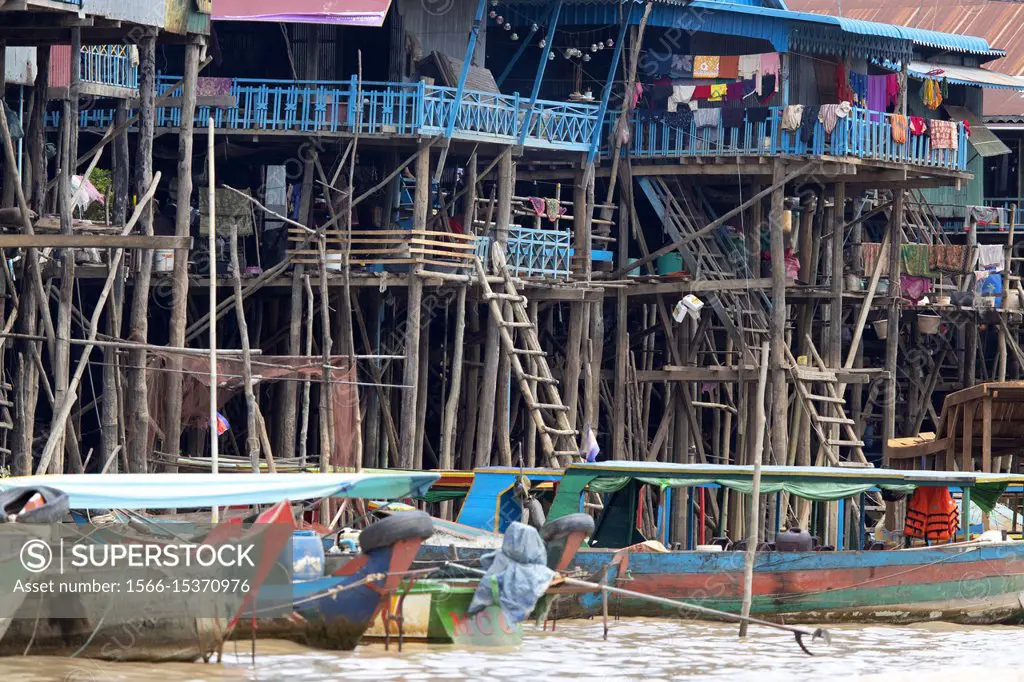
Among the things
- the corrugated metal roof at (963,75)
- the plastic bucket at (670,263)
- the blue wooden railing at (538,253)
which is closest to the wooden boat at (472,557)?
the blue wooden railing at (538,253)

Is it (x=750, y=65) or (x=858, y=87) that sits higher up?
(x=750, y=65)

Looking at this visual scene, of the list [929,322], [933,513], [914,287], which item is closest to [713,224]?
[914,287]

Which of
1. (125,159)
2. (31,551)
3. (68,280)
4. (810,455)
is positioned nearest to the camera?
(31,551)

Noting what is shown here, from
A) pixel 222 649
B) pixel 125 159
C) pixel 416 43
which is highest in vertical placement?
pixel 416 43

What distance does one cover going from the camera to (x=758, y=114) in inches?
1249

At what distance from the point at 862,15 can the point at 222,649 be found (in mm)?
30464

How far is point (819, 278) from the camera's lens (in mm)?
35125

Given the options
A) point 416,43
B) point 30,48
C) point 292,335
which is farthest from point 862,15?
point 30,48

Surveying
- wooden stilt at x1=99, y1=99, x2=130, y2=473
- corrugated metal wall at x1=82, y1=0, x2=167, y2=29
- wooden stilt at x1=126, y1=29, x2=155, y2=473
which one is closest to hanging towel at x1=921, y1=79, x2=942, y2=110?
wooden stilt at x1=99, y1=99, x2=130, y2=473

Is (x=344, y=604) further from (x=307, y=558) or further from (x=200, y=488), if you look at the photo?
(x=200, y=488)

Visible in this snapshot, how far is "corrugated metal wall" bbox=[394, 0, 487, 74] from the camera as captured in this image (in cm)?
3067

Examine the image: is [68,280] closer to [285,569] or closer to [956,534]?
[285,569]

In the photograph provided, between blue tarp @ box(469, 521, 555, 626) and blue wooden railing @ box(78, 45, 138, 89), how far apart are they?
10.4 meters

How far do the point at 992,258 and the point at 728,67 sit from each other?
8.57 m
